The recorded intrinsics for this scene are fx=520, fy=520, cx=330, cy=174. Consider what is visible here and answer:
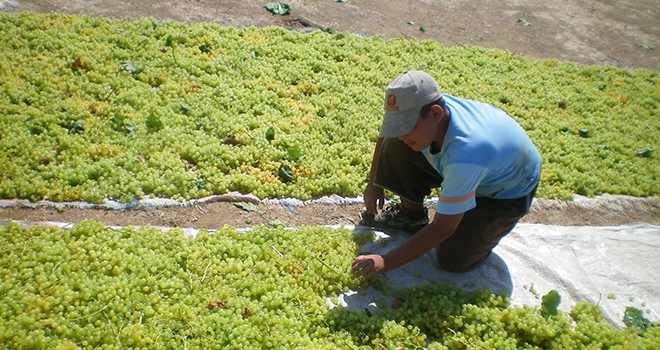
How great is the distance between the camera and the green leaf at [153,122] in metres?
4.67

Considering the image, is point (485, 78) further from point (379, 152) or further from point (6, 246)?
point (6, 246)

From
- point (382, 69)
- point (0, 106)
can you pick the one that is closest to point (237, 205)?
point (0, 106)

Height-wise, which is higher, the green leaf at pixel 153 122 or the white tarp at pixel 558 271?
the green leaf at pixel 153 122

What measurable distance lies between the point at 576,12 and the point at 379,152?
843 centimetres

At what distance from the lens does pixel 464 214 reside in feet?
12.2

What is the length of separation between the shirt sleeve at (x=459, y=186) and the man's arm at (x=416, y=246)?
0.06m

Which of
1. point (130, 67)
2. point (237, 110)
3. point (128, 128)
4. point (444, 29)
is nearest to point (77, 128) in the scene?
point (128, 128)

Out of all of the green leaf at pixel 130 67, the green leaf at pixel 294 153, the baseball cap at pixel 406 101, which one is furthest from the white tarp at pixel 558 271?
the green leaf at pixel 130 67

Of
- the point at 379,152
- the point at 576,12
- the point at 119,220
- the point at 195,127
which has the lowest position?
the point at 119,220

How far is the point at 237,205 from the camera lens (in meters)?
4.25

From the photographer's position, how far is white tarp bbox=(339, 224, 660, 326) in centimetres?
382

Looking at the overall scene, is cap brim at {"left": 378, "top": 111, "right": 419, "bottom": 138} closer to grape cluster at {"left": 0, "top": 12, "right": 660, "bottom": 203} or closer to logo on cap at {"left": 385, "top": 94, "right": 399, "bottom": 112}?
logo on cap at {"left": 385, "top": 94, "right": 399, "bottom": 112}

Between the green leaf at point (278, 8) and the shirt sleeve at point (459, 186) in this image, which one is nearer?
the shirt sleeve at point (459, 186)

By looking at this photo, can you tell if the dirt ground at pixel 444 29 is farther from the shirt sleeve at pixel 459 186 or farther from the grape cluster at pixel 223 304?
the shirt sleeve at pixel 459 186
